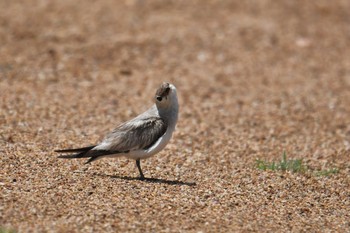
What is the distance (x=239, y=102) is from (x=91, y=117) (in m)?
2.48

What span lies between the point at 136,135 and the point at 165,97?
0.51 meters

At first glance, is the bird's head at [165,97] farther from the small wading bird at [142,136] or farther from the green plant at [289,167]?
the green plant at [289,167]

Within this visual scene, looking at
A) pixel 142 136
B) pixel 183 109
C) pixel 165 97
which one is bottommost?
pixel 183 109

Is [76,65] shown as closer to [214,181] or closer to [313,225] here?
[214,181]

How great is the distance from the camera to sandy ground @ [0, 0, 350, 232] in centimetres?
603

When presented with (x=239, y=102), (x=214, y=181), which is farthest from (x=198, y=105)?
(x=214, y=181)

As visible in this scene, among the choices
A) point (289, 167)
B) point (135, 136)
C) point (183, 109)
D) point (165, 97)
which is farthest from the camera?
point (183, 109)

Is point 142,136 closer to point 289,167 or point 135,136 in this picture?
point 135,136

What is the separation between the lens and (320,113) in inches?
408

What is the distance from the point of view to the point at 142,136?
22.2ft

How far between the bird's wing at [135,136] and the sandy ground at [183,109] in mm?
334

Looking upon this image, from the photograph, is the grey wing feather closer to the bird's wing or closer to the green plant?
the bird's wing

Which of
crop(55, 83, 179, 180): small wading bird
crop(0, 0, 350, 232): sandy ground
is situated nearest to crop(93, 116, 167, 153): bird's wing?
crop(55, 83, 179, 180): small wading bird

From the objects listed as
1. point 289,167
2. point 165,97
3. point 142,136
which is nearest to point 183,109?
point 289,167
